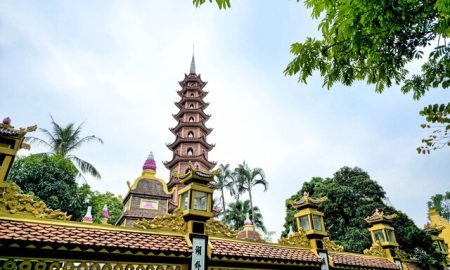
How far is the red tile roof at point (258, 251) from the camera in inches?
265

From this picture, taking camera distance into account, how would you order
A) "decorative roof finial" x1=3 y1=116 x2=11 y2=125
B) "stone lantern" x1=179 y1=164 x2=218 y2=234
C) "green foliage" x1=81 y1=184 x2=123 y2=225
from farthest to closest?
1. "green foliage" x1=81 y1=184 x2=123 y2=225
2. "stone lantern" x1=179 y1=164 x2=218 y2=234
3. "decorative roof finial" x1=3 y1=116 x2=11 y2=125

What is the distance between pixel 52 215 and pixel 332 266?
323 inches

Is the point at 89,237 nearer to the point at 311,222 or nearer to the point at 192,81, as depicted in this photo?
the point at 311,222

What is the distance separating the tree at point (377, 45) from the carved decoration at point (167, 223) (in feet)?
16.1

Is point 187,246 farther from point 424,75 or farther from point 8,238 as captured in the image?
point 424,75

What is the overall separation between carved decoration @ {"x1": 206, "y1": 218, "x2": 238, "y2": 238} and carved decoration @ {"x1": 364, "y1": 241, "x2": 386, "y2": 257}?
7068 millimetres

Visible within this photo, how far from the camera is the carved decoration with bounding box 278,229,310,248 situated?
8.58 m

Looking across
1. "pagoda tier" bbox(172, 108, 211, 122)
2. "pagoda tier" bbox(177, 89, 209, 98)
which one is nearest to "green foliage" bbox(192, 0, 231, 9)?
"pagoda tier" bbox(172, 108, 211, 122)

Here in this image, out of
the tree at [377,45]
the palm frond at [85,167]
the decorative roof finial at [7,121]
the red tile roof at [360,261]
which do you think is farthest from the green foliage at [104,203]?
the tree at [377,45]

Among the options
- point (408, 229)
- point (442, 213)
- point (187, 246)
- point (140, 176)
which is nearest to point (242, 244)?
point (187, 246)

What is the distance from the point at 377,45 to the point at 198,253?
5544 mm

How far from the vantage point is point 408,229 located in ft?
53.3

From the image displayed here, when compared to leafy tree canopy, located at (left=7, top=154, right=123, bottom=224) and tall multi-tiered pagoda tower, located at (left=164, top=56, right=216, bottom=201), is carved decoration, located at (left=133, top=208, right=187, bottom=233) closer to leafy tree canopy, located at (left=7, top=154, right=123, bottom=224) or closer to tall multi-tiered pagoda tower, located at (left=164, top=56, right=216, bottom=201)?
leafy tree canopy, located at (left=7, top=154, right=123, bottom=224)

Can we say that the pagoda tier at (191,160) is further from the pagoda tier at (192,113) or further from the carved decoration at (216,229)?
the carved decoration at (216,229)
